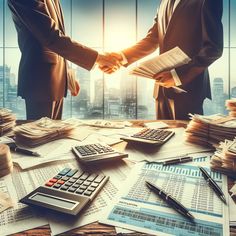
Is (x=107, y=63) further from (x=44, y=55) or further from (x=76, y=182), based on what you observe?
(x=76, y=182)

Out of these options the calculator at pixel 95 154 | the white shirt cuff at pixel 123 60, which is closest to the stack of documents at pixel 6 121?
the calculator at pixel 95 154

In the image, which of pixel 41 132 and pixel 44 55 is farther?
pixel 44 55

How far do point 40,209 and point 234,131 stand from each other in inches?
29.2

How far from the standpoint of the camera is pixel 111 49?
12.2 ft

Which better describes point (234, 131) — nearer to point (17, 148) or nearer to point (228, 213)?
point (228, 213)

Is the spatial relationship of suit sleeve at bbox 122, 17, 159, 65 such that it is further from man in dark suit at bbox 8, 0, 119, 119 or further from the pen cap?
the pen cap

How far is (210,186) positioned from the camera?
667 mm

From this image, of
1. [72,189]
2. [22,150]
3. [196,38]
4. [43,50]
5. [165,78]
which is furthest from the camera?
[43,50]

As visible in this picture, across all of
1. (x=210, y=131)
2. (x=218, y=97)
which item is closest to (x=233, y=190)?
(x=210, y=131)

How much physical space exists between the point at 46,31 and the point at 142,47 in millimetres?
862

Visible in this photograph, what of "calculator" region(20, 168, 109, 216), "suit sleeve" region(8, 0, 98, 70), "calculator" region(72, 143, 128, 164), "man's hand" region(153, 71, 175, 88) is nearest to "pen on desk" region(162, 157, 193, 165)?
"calculator" region(72, 143, 128, 164)

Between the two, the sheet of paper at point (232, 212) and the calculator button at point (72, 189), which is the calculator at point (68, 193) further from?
the sheet of paper at point (232, 212)

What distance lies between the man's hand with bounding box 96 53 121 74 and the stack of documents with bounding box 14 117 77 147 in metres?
0.85

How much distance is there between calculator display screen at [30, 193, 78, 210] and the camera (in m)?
0.55
